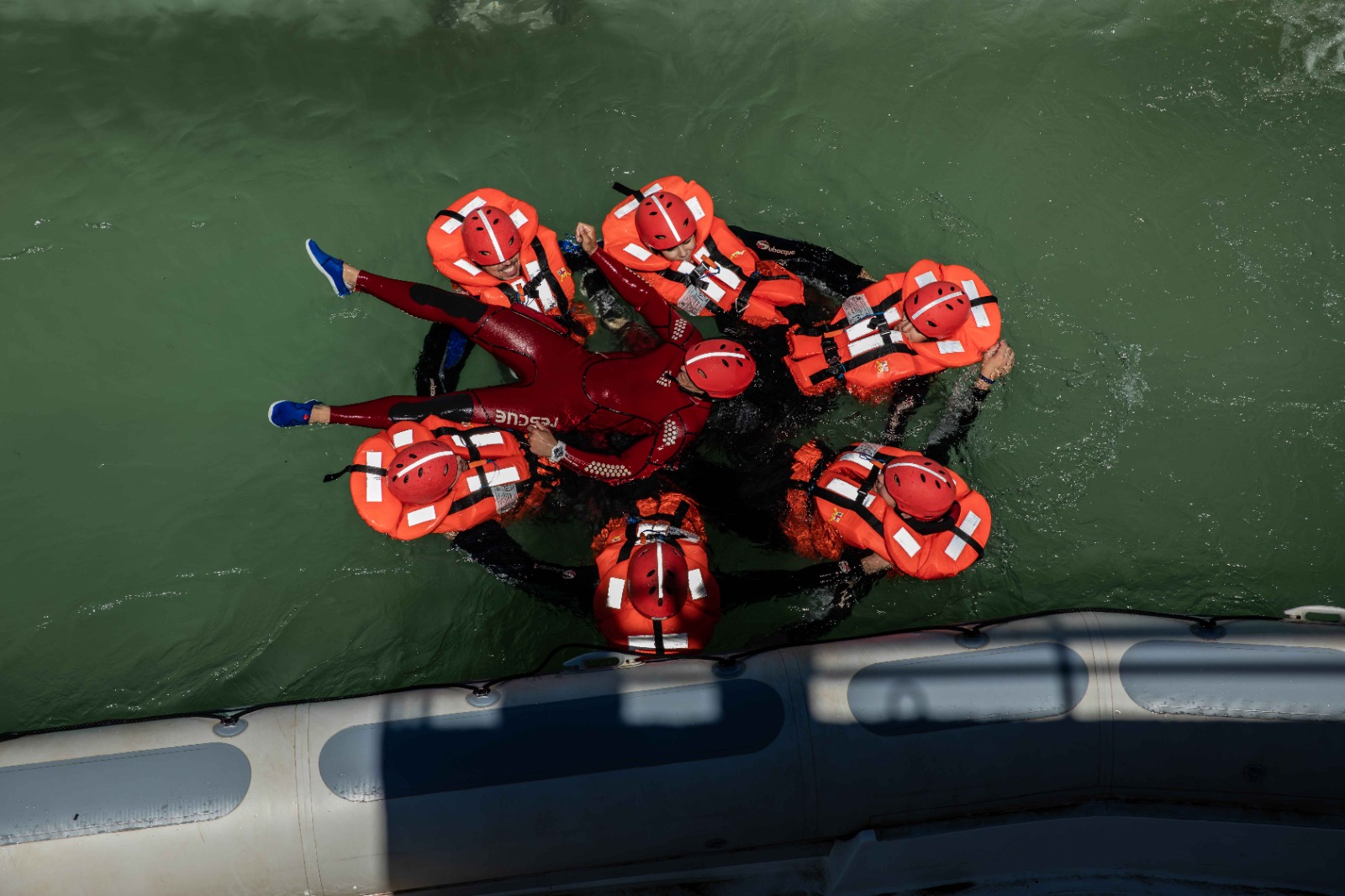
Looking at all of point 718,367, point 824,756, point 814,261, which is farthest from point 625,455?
point 824,756

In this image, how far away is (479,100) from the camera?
17.5 feet

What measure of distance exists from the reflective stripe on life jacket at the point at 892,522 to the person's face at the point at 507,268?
1.90 metres

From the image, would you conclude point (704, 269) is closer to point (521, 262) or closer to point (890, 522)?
point (521, 262)

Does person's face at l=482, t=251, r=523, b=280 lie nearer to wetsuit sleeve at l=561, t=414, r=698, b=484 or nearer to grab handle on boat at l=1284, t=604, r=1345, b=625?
wetsuit sleeve at l=561, t=414, r=698, b=484

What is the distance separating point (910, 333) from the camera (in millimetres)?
4039

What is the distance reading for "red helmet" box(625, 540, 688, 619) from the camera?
3320 mm

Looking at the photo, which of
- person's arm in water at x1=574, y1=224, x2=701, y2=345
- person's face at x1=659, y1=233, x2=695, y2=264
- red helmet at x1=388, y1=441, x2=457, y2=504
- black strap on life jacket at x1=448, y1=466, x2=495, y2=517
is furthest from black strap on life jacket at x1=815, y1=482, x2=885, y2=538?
red helmet at x1=388, y1=441, x2=457, y2=504

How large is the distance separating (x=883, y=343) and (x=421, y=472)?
7.63 ft

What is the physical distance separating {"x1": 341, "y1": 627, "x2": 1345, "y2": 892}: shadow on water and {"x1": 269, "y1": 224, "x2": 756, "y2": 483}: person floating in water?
125 centimetres

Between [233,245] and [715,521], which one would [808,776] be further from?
[233,245]

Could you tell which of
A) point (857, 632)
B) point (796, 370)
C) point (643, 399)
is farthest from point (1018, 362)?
point (643, 399)

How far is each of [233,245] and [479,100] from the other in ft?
5.94

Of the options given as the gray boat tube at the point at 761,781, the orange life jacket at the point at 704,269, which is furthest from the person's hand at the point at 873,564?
the orange life jacket at the point at 704,269

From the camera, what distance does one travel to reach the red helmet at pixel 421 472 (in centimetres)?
348
